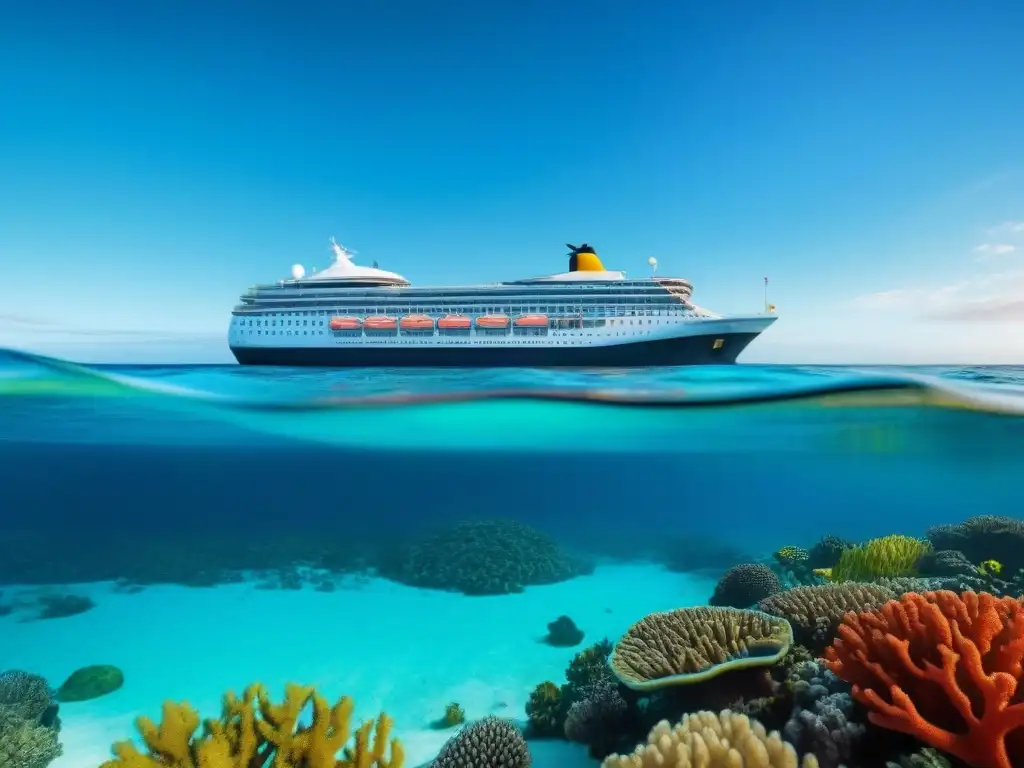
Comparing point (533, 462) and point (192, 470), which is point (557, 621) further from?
point (192, 470)

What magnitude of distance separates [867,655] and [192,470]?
32615 millimetres

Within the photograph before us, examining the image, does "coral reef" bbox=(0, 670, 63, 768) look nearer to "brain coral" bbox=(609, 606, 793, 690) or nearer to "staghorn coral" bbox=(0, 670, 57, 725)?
"staghorn coral" bbox=(0, 670, 57, 725)

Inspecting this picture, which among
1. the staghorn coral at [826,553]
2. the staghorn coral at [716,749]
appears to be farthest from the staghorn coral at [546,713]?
the staghorn coral at [826,553]

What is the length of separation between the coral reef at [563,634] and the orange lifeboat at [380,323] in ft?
83.8

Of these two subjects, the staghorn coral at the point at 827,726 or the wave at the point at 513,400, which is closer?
the staghorn coral at the point at 827,726

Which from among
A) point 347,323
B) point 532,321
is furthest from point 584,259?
point 347,323

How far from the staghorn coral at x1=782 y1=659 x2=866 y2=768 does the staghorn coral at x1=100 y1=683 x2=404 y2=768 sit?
6.50 ft

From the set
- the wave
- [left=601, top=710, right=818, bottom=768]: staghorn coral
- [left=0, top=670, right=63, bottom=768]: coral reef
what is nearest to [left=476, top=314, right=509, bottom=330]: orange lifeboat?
the wave

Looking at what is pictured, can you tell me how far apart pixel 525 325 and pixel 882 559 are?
80.7 ft

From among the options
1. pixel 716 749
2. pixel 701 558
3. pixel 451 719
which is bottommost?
pixel 701 558

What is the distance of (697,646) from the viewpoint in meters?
3.30

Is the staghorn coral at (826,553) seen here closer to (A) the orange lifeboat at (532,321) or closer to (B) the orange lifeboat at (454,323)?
(A) the orange lifeboat at (532,321)

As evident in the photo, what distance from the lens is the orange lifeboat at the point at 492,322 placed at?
3061cm

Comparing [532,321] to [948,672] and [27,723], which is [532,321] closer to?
[27,723]
